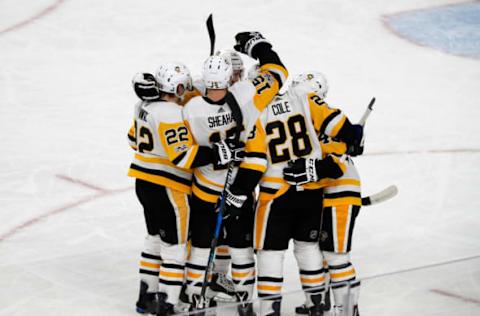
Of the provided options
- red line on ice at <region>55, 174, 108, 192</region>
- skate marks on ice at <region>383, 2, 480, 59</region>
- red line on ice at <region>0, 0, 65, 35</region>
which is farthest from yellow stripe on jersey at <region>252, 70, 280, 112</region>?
red line on ice at <region>0, 0, 65, 35</region>

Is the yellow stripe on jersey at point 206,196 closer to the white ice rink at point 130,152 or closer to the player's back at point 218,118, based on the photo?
the player's back at point 218,118

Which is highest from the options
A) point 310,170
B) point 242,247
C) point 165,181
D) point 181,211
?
point 310,170

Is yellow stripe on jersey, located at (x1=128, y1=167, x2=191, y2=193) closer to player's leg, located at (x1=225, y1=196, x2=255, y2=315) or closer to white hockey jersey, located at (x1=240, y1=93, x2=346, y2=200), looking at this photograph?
player's leg, located at (x1=225, y1=196, x2=255, y2=315)

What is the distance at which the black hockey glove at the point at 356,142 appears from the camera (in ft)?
13.9

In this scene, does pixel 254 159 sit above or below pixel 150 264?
above

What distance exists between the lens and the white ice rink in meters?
4.87

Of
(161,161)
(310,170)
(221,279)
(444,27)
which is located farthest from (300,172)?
(444,27)

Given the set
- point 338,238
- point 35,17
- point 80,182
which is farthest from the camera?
point 35,17

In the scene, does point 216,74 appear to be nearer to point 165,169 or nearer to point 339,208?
point 165,169

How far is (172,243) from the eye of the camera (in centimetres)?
443

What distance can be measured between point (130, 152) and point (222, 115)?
9.62ft

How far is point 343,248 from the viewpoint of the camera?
14.1ft

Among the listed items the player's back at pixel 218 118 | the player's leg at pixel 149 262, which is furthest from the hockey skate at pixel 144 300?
the player's back at pixel 218 118

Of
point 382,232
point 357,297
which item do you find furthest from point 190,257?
point 382,232
